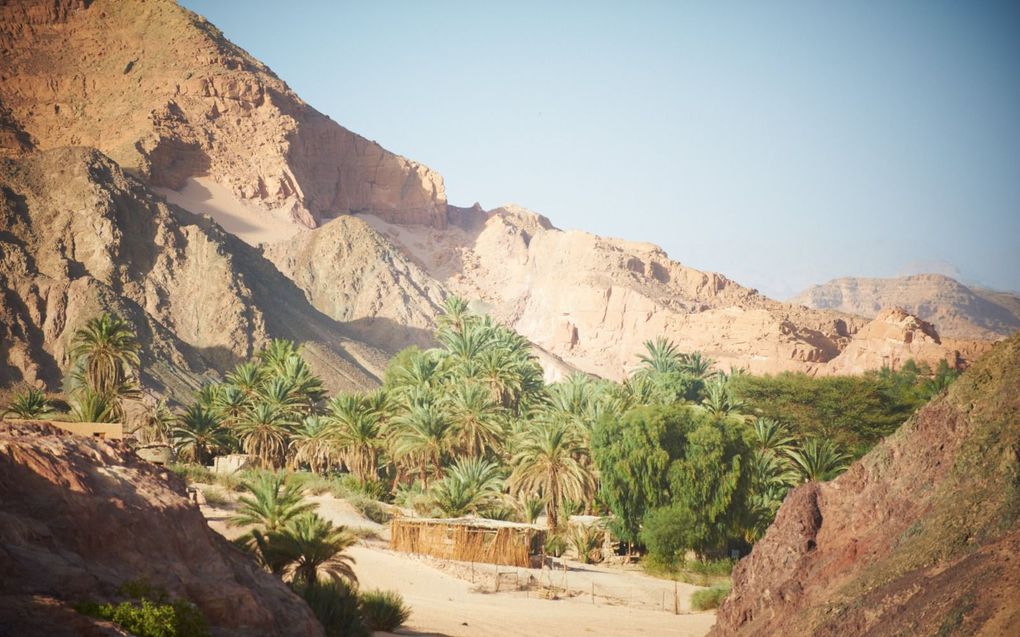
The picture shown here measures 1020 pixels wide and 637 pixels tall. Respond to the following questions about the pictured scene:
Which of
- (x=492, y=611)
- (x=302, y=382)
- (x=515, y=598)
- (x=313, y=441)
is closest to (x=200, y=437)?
(x=313, y=441)

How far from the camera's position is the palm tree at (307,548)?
74.8 ft

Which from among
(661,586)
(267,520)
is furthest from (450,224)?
(267,520)

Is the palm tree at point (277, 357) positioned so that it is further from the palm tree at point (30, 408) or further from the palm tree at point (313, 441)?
the palm tree at point (30, 408)

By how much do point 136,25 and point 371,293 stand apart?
49.6 meters

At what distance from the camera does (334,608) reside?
810 inches

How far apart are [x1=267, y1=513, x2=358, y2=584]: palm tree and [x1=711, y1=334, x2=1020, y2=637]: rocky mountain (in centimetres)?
877

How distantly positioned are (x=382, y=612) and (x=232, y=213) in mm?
109480

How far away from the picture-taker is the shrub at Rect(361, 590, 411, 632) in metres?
23.6

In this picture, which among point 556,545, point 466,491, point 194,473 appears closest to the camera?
point 556,545

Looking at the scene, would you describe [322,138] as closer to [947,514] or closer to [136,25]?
[136,25]

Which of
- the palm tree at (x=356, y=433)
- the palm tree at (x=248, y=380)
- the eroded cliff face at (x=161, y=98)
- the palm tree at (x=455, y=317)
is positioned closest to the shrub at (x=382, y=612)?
the palm tree at (x=356, y=433)

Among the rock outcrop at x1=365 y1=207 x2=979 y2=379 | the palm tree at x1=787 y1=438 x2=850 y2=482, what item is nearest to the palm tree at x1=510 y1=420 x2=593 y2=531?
the palm tree at x1=787 y1=438 x2=850 y2=482

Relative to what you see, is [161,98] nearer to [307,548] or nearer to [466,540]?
[466,540]

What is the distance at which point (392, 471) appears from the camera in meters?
55.9
